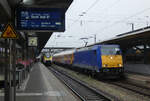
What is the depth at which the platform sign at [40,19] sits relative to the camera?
6816mm

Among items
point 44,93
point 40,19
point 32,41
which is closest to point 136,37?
point 32,41

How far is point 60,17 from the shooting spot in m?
7.29

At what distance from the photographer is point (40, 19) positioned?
6.97 meters

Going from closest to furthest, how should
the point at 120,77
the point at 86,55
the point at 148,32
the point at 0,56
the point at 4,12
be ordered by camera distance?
the point at 4,12 < the point at 0,56 < the point at 148,32 < the point at 120,77 < the point at 86,55

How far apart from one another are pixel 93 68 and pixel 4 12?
1165 cm

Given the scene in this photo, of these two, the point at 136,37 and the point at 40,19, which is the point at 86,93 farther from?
the point at 136,37

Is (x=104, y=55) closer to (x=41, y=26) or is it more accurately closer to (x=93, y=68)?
(x=93, y=68)

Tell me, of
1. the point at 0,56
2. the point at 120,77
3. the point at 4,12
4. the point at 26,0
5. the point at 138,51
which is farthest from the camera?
the point at 138,51

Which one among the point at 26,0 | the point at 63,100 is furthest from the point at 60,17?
the point at 63,100

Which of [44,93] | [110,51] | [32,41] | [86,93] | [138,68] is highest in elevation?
[32,41]

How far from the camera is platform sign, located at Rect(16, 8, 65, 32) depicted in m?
6.82

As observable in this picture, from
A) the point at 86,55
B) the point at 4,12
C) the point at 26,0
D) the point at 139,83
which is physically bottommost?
the point at 139,83

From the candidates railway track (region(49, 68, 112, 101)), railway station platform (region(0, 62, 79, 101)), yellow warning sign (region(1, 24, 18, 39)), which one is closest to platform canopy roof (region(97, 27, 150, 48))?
railway track (region(49, 68, 112, 101))

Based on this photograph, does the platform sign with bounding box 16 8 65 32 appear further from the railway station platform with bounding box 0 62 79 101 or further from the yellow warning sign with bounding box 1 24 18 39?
the railway station platform with bounding box 0 62 79 101
